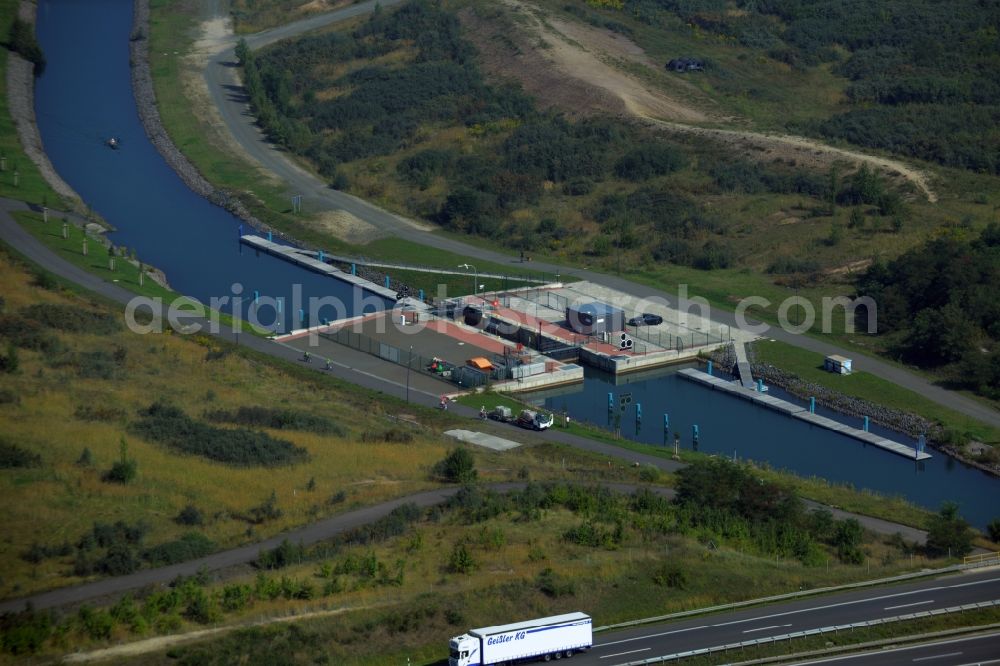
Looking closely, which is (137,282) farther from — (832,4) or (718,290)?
(832,4)

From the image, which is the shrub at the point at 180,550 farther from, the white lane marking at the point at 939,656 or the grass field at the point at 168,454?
the white lane marking at the point at 939,656

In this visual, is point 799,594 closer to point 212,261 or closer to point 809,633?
point 809,633

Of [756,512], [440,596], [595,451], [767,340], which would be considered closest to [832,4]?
[767,340]

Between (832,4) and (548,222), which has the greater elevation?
(832,4)

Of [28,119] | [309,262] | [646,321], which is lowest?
[646,321]

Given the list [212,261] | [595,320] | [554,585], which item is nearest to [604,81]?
[212,261]

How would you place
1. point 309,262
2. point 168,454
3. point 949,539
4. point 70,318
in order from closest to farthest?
point 949,539 < point 168,454 < point 70,318 < point 309,262

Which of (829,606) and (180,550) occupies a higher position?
(180,550)

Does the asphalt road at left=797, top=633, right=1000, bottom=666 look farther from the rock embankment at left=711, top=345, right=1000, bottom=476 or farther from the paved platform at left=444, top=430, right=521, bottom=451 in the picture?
the paved platform at left=444, top=430, right=521, bottom=451
